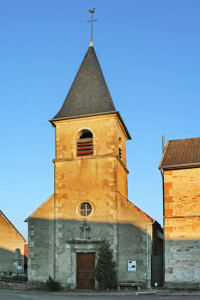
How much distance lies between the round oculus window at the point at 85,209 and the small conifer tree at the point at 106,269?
76.9 inches

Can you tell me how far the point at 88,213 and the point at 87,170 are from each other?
223 cm

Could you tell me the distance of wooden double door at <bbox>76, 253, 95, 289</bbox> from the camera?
20489 mm

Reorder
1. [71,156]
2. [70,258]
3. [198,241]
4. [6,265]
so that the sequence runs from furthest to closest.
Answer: [6,265]
[71,156]
[70,258]
[198,241]

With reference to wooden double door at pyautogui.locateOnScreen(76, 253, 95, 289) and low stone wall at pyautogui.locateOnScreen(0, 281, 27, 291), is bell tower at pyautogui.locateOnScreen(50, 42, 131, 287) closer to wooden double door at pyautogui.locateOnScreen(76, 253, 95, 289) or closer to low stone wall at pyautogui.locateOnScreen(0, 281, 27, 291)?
wooden double door at pyautogui.locateOnScreen(76, 253, 95, 289)

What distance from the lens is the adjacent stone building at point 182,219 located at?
62.9 ft

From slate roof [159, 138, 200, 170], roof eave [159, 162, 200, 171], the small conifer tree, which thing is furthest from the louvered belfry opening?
the small conifer tree

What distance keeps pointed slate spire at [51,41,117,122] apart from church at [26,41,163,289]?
0.06 m

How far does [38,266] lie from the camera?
70.1ft

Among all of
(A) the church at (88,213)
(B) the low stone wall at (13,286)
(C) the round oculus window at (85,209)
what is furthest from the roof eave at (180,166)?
(B) the low stone wall at (13,286)

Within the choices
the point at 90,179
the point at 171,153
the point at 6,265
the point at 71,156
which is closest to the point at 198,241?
the point at 171,153

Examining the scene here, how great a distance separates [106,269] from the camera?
19.8 m

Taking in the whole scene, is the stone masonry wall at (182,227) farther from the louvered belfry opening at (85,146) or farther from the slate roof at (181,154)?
the louvered belfry opening at (85,146)

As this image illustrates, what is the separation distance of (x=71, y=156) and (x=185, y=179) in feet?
20.3

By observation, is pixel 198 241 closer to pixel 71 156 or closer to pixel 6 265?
pixel 71 156
